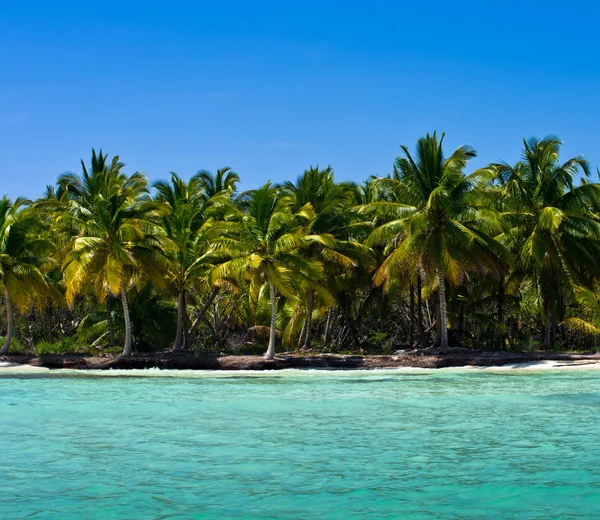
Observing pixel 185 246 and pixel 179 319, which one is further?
pixel 179 319

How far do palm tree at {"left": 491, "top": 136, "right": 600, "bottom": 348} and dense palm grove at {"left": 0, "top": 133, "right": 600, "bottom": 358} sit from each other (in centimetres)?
5

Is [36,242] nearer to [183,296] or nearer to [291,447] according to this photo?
[183,296]

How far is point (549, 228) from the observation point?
24.6m

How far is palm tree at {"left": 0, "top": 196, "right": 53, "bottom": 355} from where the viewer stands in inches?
982

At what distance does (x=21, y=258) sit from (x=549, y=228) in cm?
1772

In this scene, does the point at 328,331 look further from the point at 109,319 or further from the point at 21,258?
the point at 21,258

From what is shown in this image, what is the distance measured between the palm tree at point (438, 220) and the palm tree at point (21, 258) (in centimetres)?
1137

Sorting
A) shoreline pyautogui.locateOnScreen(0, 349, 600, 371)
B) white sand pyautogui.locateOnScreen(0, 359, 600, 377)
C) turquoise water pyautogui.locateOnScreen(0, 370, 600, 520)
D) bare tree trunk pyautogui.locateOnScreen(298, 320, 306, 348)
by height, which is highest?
bare tree trunk pyautogui.locateOnScreen(298, 320, 306, 348)

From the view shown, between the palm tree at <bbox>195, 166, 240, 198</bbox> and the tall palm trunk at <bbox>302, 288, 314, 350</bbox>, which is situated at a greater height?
the palm tree at <bbox>195, 166, 240, 198</bbox>

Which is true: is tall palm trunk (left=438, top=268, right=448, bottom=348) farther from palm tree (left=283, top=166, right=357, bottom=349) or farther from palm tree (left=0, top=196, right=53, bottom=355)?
palm tree (left=0, top=196, right=53, bottom=355)

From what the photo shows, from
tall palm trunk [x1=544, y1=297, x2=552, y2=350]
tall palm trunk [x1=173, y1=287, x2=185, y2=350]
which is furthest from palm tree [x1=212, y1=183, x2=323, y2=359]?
tall palm trunk [x1=544, y1=297, x2=552, y2=350]

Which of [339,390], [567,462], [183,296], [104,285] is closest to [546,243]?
[339,390]

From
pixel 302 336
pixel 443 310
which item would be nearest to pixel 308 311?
pixel 302 336

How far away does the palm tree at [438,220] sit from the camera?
23859 millimetres
